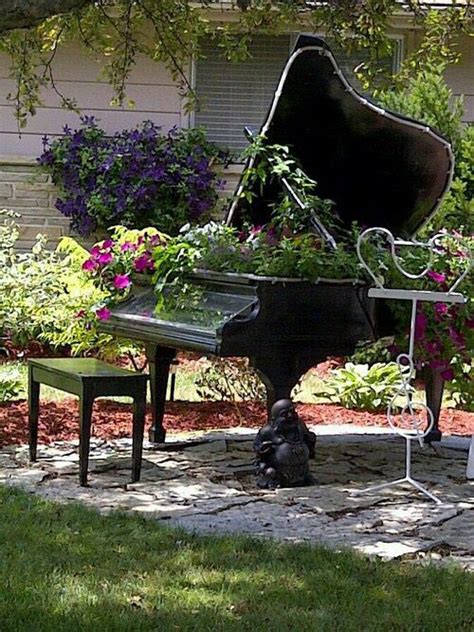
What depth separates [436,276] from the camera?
7.25m

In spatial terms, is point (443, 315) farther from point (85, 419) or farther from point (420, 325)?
point (85, 419)

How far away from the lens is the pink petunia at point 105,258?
8164 millimetres

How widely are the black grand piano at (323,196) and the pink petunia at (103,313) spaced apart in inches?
2.1

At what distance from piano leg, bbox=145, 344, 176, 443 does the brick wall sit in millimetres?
5190

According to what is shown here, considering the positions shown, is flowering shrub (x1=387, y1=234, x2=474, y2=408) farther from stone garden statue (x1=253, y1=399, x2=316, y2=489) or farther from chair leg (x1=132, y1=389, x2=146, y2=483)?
chair leg (x1=132, y1=389, x2=146, y2=483)

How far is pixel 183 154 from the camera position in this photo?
12.6 metres

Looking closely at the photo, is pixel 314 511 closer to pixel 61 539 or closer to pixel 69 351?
pixel 61 539

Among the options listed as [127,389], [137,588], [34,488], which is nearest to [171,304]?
[127,389]

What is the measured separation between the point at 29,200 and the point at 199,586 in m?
8.85

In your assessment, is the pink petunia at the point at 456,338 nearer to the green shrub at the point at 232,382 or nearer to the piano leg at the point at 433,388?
the piano leg at the point at 433,388

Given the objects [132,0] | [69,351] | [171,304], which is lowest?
[69,351]

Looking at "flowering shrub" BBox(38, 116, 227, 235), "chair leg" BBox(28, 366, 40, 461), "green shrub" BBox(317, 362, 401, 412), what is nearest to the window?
"flowering shrub" BBox(38, 116, 227, 235)

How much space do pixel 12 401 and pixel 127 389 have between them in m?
3.16

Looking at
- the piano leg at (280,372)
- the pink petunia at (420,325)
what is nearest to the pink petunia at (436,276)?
the pink petunia at (420,325)
